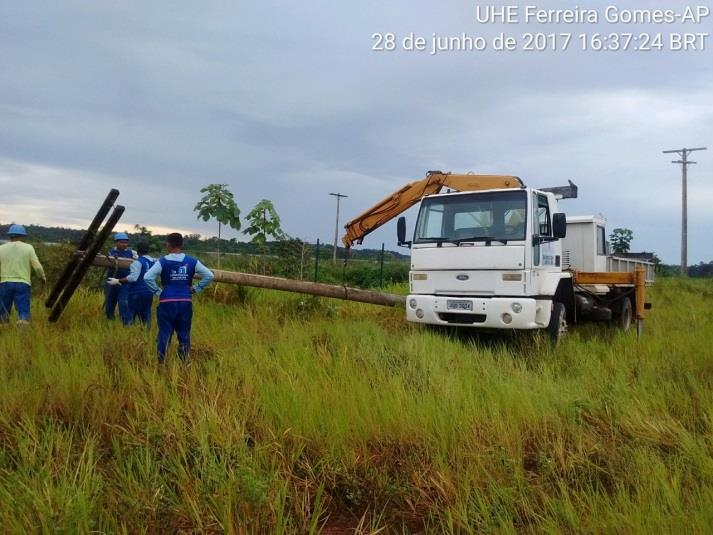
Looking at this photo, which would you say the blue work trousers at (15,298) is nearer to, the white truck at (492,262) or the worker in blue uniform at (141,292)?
the worker in blue uniform at (141,292)

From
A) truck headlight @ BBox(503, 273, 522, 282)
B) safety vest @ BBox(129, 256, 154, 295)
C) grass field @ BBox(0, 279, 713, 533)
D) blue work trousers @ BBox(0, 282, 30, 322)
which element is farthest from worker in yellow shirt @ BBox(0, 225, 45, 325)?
truck headlight @ BBox(503, 273, 522, 282)

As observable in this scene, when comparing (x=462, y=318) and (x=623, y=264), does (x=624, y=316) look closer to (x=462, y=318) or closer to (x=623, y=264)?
(x=623, y=264)

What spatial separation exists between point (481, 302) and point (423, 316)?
970 mm

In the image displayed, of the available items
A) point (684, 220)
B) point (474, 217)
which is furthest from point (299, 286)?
point (684, 220)

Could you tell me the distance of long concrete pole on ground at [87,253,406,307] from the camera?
982cm

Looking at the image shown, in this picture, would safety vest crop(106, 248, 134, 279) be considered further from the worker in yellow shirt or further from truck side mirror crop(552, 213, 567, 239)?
truck side mirror crop(552, 213, 567, 239)

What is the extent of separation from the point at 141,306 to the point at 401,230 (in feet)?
14.3

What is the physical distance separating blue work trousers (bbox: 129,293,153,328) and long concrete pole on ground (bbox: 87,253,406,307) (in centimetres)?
71

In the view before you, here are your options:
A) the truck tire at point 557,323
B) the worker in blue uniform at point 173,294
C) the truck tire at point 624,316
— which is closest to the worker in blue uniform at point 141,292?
the worker in blue uniform at point 173,294

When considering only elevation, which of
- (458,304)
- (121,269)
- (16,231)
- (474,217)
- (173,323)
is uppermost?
(474,217)

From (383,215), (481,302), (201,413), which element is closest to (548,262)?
(481,302)

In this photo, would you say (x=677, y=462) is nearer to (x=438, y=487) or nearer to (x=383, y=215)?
(x=438, y=487)

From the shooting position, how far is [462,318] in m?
8.18

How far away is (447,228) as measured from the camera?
27.8 feet
